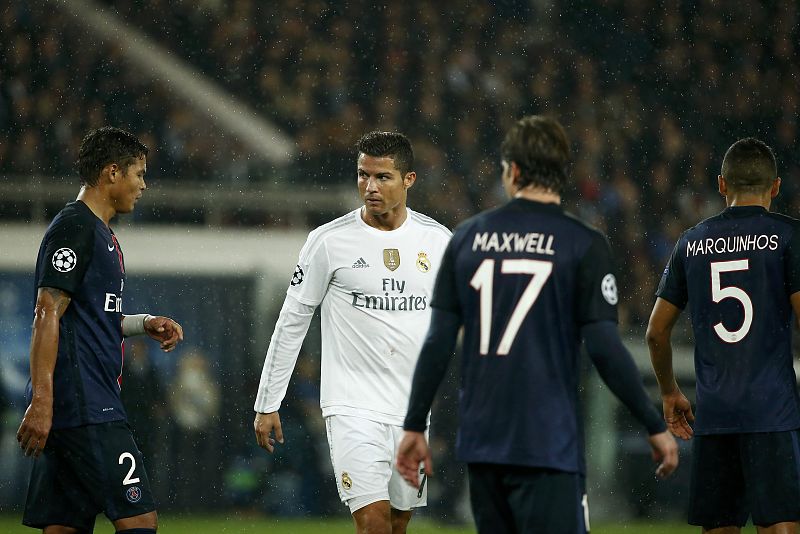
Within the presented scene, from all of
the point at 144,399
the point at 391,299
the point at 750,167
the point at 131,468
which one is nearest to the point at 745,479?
the point at 750,167

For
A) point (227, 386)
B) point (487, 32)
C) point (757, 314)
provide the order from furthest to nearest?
point (487, 32) → point (227, 386) → point (757, 314)

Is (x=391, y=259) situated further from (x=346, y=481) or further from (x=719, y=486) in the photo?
(x=719, y=486)

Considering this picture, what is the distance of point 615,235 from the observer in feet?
40.4

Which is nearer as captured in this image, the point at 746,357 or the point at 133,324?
the point at 746,357

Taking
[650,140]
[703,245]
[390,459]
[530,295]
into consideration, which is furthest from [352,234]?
[650,140]

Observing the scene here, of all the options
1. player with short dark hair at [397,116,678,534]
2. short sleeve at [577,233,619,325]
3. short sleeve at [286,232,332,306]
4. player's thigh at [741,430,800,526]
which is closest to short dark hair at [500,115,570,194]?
player with short dark hair at [397,116,678,534]

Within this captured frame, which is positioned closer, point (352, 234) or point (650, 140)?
point (352, 234)

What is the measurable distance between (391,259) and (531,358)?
191 cm

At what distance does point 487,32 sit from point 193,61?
381 centimetres

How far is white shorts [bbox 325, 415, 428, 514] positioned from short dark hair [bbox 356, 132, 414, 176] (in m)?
1.17

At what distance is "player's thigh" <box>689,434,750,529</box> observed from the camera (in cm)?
466

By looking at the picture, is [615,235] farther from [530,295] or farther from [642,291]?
[530,295]

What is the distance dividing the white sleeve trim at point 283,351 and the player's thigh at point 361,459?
0.93 feet

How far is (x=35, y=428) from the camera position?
435 cm
